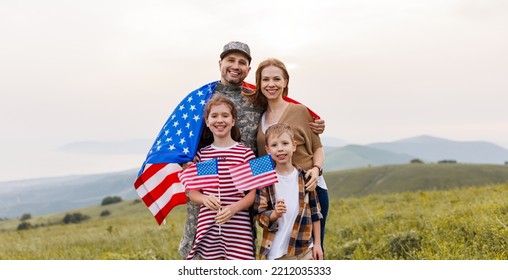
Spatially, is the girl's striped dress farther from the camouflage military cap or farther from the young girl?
the camouflage military cap

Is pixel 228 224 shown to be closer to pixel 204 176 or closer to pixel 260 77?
pixel 204 176

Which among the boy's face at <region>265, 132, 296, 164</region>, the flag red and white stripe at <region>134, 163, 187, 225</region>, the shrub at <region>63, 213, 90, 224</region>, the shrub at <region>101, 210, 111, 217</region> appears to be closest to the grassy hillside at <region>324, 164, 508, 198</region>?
the shrub at <region>101, 210, 111, 217</region>

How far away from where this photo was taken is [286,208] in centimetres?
527

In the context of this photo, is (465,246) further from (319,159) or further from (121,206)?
(121,206)

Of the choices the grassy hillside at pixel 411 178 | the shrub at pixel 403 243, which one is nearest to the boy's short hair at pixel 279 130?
the shrub at pixel 403 243

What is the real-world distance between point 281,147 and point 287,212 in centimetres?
73

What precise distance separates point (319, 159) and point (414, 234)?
4912 mm

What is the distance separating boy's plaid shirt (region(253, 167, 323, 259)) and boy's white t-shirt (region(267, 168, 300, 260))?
0.04 metres

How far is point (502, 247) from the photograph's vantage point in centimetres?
752

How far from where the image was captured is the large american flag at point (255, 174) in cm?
516

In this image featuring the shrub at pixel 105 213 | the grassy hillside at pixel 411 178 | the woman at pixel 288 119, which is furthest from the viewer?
Result: the grassy hillside at pixel 411 178

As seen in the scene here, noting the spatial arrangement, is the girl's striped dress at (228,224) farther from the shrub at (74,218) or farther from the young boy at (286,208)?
the shrub at (74,218)

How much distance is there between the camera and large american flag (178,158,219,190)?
17.7ft

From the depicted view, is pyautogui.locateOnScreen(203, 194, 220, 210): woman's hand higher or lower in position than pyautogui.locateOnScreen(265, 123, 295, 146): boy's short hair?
lower
